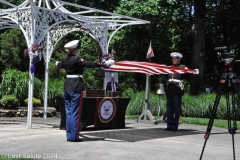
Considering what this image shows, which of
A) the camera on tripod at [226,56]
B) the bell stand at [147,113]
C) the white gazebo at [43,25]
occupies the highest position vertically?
the white gazebo at [43,25]

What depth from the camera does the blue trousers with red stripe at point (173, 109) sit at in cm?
1073

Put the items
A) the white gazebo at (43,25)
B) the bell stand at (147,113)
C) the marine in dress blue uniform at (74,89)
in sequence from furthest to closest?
the bell stand at (147,113) < the white gazebo at (43,25) < the marine in dress blue uniform at (74,89)

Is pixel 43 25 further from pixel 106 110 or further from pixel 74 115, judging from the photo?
pixel 74 115

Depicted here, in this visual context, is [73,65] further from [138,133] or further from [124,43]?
[124,43]

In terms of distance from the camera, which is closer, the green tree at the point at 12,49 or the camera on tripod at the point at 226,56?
the camera on tripod at the point at 226,56

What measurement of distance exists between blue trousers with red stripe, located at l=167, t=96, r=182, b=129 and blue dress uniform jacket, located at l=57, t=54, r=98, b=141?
3096 mm

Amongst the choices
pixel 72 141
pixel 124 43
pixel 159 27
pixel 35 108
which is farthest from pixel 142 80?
pixel 72 141

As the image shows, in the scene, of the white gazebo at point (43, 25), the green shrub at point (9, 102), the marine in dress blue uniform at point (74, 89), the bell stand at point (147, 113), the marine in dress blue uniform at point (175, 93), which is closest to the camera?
the marine in dress blue uniform at point (74, 89)

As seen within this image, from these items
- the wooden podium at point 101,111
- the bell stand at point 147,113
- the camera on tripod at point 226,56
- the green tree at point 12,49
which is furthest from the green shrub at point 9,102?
the camera on tripod at point 226,56

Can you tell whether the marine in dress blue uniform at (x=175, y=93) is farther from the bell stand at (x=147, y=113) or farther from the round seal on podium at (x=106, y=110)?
the bell stand at (x=147, y=113)

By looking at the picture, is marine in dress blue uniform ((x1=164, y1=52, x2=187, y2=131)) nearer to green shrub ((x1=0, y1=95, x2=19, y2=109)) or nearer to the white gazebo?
the white gazebo

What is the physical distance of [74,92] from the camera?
27.5ft

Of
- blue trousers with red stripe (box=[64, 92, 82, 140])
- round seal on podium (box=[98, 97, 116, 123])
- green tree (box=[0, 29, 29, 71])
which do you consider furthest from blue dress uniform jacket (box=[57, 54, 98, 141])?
green tree (box=[0, 29, 29, 71])

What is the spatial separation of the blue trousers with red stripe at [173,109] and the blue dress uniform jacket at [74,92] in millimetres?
3096
